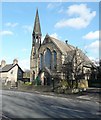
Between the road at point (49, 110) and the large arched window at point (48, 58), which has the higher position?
the large arched window at point (48, 58)

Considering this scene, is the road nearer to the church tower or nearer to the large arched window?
the large arched window

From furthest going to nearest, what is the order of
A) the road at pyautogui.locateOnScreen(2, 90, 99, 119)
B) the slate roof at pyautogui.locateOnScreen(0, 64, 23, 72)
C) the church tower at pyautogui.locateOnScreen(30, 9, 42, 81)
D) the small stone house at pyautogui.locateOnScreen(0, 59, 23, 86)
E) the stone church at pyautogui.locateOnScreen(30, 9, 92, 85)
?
the slate roof at pyautogui.locateOnScreen(0, 64, 23, 72) → the small stone house at pyautogui.locateOnScreen(0, 59, 23, 86) → the church tower at pyautogui.locateOnScreen(30, 9, 42, 81) → the stone church at pyautogui.locateOnScreen(30, 9, 92, 85) → the road at pyautogui.locateOnScreen(2, 90, 99, 119)

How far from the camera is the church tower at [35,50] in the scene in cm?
6431

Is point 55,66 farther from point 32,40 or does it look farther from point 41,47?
point 32,40

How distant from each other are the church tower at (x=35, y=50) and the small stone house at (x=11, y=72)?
1065 centimetres

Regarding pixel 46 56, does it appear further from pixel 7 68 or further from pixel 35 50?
pixel 7 68

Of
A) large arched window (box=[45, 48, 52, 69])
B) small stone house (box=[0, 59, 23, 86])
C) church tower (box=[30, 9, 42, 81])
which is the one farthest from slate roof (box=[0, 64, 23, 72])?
large arched window (box=[45, 48, 52, 69])

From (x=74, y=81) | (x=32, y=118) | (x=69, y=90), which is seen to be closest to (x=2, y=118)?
(x=32, y=118)

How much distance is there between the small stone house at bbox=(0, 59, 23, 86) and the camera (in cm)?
7238

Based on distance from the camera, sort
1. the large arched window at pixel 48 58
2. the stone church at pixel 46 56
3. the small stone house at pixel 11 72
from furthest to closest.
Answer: the small stone house at pixel 11 72 → the large arched window at pixel 48 58 → the stone church at pixel 46 56

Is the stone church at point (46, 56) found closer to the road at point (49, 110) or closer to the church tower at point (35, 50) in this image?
the church tower at point (35, 50)

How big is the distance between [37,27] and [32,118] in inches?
2213

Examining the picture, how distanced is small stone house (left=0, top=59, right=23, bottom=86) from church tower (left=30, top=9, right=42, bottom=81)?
10652 mm

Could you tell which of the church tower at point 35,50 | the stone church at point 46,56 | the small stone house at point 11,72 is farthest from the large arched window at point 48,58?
the small stone house at point 11,72
